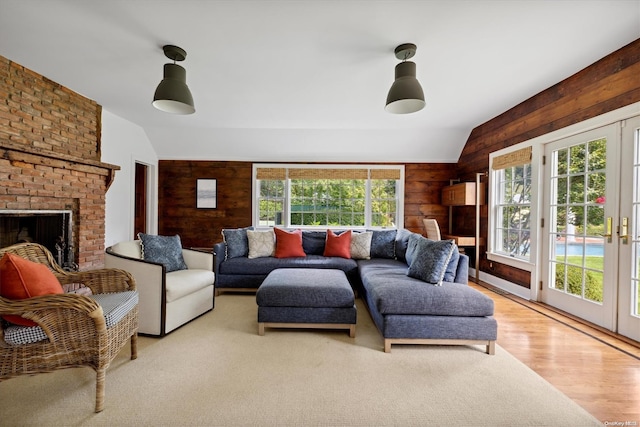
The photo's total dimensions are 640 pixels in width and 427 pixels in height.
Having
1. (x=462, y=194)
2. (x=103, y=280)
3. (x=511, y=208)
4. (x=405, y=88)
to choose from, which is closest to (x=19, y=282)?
(x=103, y=280)

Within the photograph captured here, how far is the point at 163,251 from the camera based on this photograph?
9.77ft

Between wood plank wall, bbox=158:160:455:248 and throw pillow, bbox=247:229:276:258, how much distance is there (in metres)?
1.49

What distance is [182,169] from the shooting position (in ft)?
18.0

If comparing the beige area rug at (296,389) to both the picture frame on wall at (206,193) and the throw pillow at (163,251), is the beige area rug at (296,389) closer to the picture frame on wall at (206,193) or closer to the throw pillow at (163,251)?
the throw pillow at (163,251)

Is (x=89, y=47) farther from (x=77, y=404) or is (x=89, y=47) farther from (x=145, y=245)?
(x=77, y=404)

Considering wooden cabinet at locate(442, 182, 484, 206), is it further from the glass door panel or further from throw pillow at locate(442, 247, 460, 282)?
throw pillow at locate(442, 247, 460, 282)

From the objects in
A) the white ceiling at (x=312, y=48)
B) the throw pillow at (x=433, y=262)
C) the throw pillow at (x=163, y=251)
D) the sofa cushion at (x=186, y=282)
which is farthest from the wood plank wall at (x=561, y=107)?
the throw pillow at (x=163, y=251)

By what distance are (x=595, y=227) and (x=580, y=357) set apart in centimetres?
132

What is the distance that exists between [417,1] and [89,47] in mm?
2686

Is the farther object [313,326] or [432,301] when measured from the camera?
[313,326]

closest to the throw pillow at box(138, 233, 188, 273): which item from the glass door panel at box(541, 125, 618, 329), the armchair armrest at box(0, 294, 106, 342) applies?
the armchair armrest at box(0, 294, 106, 342)

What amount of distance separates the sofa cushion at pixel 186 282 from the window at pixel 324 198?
2606 mm

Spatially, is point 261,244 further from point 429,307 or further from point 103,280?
point 429,307

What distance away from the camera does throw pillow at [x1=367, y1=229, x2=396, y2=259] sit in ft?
13.5
